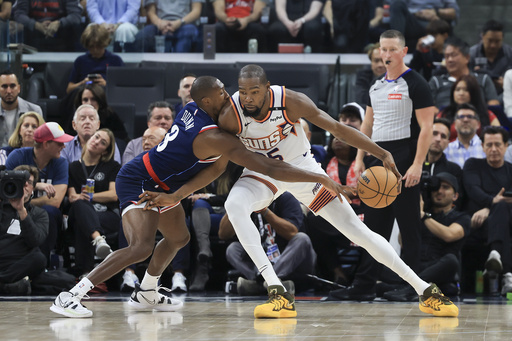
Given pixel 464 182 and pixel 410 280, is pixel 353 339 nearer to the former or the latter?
pixel 410 280

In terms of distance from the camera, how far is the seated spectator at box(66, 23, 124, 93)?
10.3 m

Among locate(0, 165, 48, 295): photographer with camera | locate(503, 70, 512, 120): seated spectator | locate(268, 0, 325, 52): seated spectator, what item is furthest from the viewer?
locate(268, 0, 325, 52): seated spectator

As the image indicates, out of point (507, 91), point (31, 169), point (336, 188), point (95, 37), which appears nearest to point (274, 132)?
point (336, 188)

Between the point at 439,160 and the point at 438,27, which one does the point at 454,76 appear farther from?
the point at 439,160

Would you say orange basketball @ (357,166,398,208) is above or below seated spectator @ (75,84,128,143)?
below

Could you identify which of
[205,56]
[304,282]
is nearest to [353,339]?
[304,282]

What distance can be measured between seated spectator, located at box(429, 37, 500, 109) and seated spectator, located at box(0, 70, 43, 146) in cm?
505

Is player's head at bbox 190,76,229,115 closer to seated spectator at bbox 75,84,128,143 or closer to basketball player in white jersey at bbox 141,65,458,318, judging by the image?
basketball player in white jersey at bbox 141,65,458,318

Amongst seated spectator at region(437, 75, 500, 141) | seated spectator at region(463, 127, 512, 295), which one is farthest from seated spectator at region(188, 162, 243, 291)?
seated spectator at region(437, 75, 500, 141)

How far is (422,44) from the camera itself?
417 inches

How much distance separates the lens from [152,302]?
558 cm

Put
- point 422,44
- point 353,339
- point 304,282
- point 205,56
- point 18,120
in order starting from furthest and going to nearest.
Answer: point 205,56, point 422,44, point 18,120, point 304,282, point 353,339

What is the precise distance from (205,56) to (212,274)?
471cm

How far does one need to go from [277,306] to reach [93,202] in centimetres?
321
